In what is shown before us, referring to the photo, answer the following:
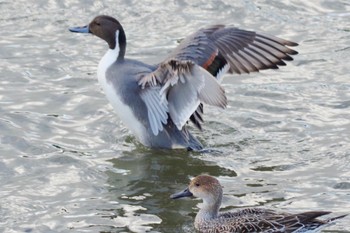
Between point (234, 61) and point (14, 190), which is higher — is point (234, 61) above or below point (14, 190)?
above

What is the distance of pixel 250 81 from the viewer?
11.8 meters

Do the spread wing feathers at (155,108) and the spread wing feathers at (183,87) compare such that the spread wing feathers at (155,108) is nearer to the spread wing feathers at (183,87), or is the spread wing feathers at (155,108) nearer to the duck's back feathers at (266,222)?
the spread wing feathers at (183,87)

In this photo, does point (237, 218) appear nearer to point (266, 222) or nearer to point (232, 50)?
point (266, 222)

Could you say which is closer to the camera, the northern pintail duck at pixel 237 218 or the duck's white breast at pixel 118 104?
the northern pintail duck at pixel 237 218

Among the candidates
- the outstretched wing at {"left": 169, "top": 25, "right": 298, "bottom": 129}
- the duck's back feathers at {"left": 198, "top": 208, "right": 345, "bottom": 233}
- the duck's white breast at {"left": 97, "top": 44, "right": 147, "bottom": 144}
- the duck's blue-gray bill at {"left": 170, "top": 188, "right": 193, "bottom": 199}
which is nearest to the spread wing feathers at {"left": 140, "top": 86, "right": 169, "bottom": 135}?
the duck's white breast at {"left": 97, "top": 44, "right": 147, "bottom": 144}

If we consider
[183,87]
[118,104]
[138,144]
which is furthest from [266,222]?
[138,144]

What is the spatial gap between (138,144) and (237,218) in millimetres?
2581

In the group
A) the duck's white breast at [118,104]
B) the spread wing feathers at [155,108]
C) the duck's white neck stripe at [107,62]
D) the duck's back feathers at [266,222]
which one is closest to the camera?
the duck's back feathers at [266,222]

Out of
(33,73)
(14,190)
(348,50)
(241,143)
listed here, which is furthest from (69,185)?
(348,50)

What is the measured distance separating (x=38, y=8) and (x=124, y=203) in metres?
4.97

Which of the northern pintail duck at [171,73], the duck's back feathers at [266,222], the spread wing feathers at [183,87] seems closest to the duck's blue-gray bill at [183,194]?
the duck's back feathers at [266,222]

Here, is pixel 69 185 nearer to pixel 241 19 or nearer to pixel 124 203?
pixel 124 203

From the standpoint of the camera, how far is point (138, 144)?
1061 centimetres

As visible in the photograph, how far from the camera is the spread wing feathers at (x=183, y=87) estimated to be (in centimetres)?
930
